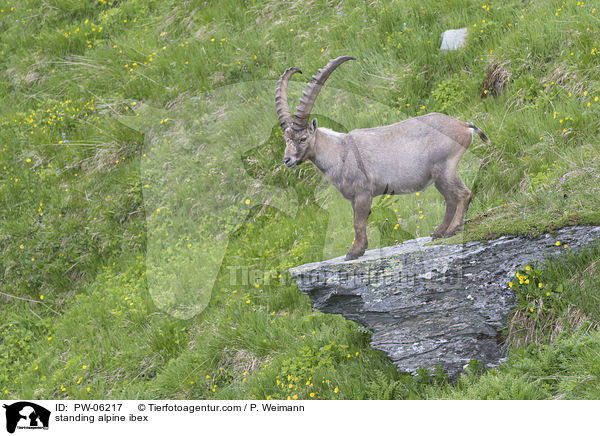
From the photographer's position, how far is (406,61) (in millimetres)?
10797

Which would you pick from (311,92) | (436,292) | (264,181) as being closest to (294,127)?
(311,92)

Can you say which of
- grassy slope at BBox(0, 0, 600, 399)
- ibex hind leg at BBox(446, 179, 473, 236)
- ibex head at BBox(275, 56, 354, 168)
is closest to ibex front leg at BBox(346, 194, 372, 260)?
ibex head at BBox(275, 56, 354, 168)

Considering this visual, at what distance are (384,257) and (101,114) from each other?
9.68 m

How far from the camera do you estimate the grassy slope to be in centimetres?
688

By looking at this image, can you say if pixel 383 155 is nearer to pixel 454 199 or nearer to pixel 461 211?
pixel 454 199

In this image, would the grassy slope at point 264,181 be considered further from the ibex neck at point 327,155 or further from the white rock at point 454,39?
the ibex neck at point 327,155

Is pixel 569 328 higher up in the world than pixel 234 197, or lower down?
higher up

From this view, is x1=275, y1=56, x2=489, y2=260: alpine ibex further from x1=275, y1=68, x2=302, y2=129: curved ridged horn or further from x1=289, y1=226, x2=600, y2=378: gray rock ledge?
x1=289, y1=226, x2=600, y2=378: gray rock ledge

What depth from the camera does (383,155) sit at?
21.4 ft

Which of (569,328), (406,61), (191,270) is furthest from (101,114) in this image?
(569,328)

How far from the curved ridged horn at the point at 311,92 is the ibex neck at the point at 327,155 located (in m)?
0.37

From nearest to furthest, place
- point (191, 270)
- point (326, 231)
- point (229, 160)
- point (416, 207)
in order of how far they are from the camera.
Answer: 1. point (416, 207)
2. point (326, 231)
3. point (191, 270)
4. point (229, 160)
